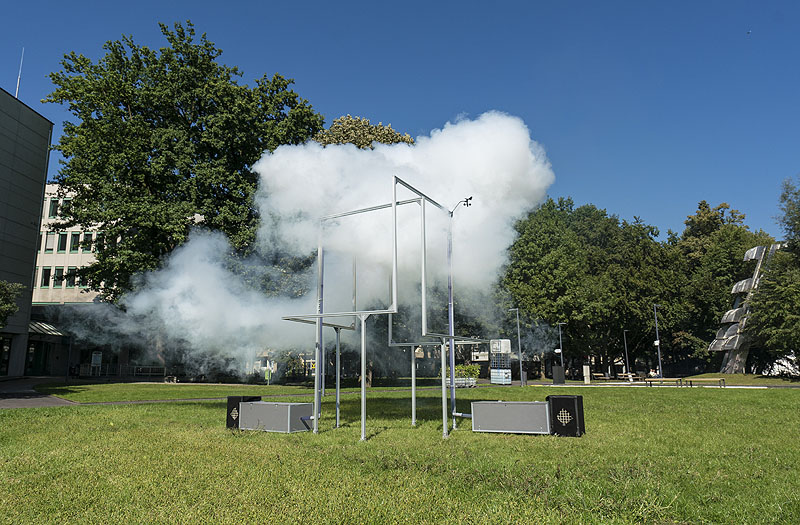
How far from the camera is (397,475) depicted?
686 centimetres

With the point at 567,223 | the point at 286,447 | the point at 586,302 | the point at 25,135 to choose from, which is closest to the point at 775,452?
the point at 286,447

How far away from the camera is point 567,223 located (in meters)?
71.2

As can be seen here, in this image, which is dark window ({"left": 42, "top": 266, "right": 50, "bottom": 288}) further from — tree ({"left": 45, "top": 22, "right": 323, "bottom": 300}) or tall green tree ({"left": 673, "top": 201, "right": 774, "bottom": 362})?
tall green tree ({"left": 673, "top": 201, "right": 774, "bottom": 362})

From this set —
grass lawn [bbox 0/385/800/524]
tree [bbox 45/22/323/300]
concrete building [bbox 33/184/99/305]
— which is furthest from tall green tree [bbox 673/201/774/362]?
concrete building [bbox 33/184/99/305]

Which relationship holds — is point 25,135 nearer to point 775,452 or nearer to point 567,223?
point 775,452

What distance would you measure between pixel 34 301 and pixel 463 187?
62.4m

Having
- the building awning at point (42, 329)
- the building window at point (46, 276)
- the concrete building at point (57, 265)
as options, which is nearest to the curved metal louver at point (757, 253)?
the building awning at point (42, 329)

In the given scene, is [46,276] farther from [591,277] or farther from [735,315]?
[735,315]

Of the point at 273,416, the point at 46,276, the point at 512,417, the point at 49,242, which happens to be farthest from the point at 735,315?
the point at 46,276

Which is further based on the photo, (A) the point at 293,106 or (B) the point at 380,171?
(A) the point at 293,106

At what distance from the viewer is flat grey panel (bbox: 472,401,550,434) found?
1053 cm

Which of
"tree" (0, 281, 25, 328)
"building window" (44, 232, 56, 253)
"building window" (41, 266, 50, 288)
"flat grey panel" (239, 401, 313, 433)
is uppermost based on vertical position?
"building window" (44, 232, 56, 253)

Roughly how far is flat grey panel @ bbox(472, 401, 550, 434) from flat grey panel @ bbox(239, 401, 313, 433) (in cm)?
373

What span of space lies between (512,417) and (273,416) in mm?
5091
